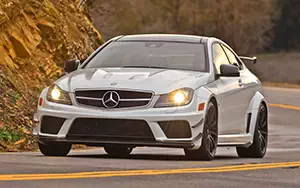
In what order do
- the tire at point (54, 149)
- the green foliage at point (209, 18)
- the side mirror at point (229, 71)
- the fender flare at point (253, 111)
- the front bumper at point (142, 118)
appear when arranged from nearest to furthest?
the front bumper at point (142, 118)
the tire at point (54, 149)
the side mirror at point (229, 71)
the fender flare at point (253, 111)
the green foliage at point (209, 18)

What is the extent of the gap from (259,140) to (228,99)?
5.04 feet

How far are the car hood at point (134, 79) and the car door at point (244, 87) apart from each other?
1.39 m

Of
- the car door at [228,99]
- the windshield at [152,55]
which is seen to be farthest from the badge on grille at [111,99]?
the car door at [228,99]

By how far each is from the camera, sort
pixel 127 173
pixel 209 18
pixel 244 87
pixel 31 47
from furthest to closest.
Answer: pixel 209 18, pixel 31 47, pixel 244 87, pixel 127 173

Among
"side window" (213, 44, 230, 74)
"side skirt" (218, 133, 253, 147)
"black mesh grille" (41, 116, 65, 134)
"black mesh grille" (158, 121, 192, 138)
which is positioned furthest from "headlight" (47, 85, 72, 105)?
"side window" (213, 44, 230, 74)

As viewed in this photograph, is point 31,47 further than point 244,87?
Yes

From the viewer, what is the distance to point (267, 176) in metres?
10.9

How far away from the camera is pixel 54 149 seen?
13.2 meters

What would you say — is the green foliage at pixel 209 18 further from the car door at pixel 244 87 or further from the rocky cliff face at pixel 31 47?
the car door at pixel 244 87

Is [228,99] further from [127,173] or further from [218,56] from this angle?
[127,173]

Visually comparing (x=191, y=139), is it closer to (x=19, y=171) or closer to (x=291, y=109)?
(x=19, y=171)

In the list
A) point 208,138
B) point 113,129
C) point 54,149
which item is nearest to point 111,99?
point 113,129

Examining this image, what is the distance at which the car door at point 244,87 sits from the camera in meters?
14.6

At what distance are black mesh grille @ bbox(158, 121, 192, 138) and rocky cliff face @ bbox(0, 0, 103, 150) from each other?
16.2ft
